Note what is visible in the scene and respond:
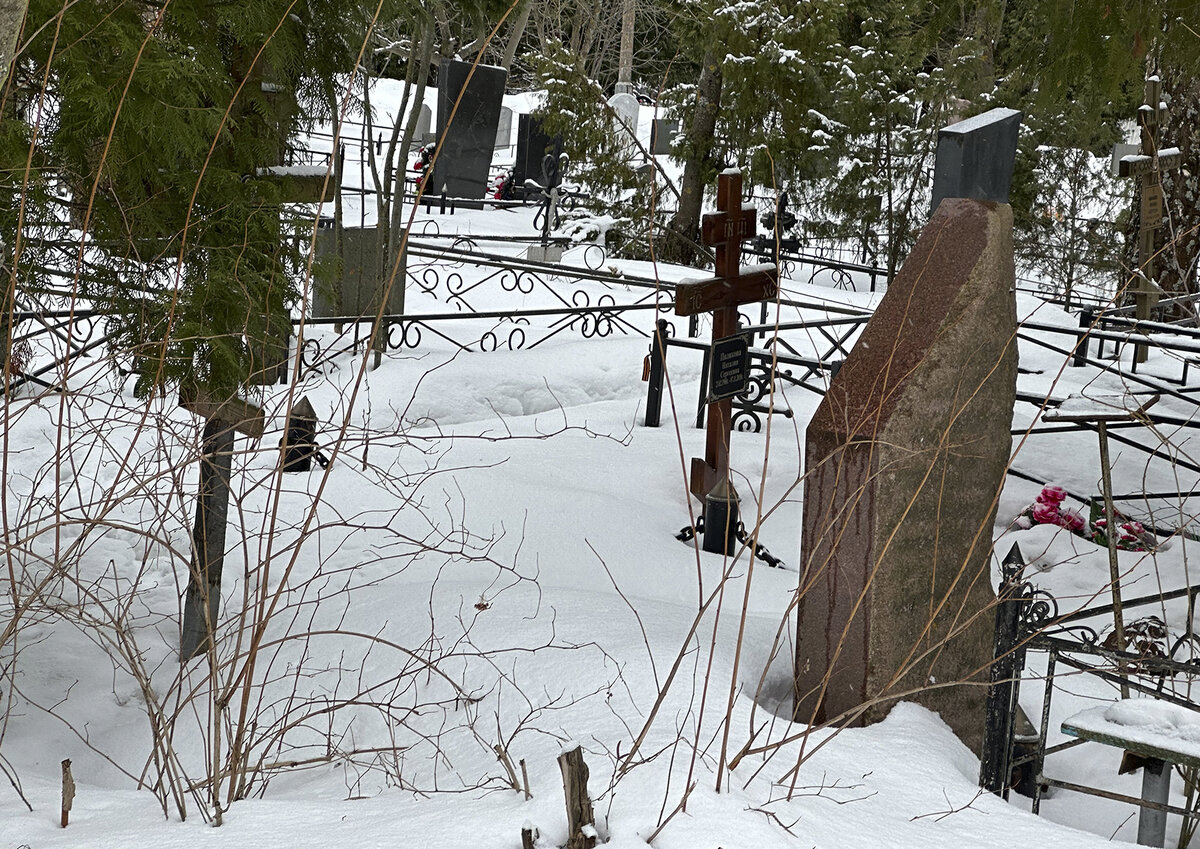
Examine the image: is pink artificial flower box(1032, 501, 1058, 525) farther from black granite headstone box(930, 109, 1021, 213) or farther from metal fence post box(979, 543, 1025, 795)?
metal fence post box(979, 543, 1025, 795)

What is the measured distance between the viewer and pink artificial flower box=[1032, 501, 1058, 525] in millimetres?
5816

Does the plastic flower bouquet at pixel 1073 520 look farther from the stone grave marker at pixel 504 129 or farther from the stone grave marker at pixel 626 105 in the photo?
the stone grave marker at pixel 504 129

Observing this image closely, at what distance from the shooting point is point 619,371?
8516 mm

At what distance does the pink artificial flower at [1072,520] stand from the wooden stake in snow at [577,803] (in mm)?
4155

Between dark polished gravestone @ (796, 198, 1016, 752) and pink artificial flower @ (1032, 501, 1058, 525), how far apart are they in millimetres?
2388

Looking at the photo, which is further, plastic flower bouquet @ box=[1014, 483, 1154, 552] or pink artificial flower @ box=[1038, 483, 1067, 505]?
pink artificial flower @ box=[1038, 483, 1067, 505]

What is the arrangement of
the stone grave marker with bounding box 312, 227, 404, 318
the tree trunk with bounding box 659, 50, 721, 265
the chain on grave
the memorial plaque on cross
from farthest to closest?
the tree trunk with bounding box 659, 50, 721, 265 → the stone grave marker with bounding box 312, 227, 404, 318 → the memorial plaque on cross → the chain on grave

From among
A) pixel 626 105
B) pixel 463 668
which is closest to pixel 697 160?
pixel 626 105

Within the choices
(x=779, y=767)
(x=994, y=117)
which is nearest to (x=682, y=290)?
(x=994, y=117)

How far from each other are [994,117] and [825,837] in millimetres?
2609

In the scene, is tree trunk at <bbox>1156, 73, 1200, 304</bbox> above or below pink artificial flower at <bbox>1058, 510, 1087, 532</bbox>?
above

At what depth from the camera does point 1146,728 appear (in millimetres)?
2834

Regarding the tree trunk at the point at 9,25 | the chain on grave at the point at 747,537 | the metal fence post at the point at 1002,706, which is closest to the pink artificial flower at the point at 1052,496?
the chain on grave at the point at 747,537

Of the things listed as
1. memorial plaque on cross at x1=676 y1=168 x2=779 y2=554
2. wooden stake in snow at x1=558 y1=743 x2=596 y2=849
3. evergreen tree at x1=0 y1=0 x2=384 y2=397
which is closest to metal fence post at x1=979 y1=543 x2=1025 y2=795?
wooden stake in snow at x1=558 y1=743 x2=596 y2=849
